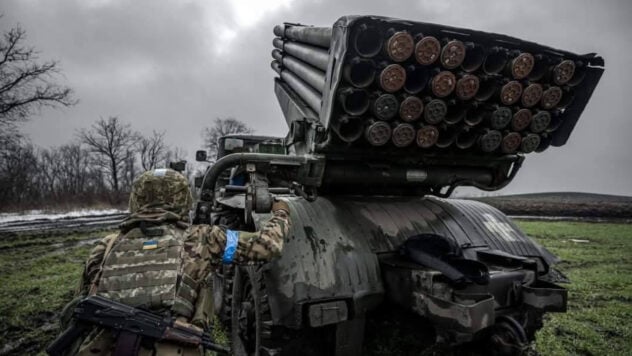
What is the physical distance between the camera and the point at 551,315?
563 centimetres

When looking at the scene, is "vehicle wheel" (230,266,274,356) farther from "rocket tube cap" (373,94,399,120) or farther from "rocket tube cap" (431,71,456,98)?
"rocket tube cap" (431,71,456,98)

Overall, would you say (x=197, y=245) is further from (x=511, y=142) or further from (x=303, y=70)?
(x=511, y=142)

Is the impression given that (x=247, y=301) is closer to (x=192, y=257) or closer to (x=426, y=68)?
(x=192, y=257)

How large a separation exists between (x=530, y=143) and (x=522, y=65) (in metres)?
0.86

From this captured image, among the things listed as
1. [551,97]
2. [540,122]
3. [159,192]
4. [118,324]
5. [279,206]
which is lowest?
[118,324]

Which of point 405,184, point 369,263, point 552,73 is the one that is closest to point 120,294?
point 369,263

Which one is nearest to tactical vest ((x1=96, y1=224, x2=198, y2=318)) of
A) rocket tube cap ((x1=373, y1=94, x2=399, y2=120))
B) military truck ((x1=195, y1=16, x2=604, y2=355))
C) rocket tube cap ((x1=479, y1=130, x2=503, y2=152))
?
military truck ((x1=195, y1=16, x2=604, y2=355))

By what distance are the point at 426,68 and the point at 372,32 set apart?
52 centimetres

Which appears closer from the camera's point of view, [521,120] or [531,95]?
[531,95]

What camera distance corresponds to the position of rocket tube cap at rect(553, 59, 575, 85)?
11.0 ft

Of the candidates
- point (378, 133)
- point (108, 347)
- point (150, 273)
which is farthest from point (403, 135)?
point (108, 347)

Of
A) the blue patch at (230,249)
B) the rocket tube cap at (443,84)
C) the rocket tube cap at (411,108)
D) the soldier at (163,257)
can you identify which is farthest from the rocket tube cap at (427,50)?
the blue patch at (230,249)

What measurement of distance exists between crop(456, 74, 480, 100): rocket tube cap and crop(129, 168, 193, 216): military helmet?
7.35 feet

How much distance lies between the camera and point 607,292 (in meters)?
7.04
